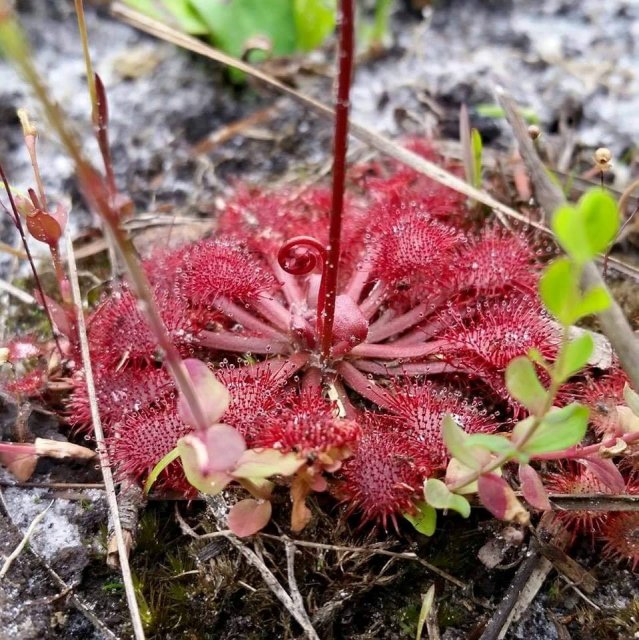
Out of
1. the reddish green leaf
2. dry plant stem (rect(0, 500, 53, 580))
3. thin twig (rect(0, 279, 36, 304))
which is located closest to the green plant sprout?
dry plant stem (rect(0, 500, 53, 580))

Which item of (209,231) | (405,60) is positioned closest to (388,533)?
(209,231)

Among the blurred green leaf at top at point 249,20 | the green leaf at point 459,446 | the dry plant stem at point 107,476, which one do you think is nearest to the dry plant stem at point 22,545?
the dry plant stem at point 107,476

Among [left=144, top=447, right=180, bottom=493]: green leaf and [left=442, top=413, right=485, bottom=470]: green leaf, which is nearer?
[left=442, top=413, right=485, bottom=470]: green leaf

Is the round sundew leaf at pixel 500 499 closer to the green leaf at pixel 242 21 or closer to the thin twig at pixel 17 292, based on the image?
the thin twig at pixel 17 292

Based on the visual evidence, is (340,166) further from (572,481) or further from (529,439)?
(572,481)

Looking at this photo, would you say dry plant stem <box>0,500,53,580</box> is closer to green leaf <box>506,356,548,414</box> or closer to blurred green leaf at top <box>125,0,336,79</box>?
green leaf <box>506,356,548,414</box>

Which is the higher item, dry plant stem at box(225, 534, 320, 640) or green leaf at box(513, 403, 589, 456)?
green leaf at box(513, 403, 589, 456)
